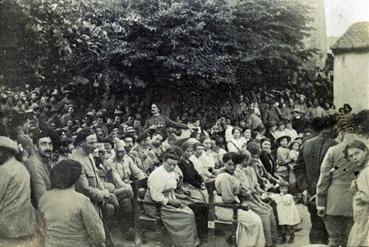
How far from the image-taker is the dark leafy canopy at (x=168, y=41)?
3750mm

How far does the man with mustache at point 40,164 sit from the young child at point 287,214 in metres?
1.66

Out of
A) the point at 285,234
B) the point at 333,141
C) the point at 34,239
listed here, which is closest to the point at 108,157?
the point at 34,239

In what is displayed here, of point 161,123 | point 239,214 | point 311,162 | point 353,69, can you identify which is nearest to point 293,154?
point 311,162

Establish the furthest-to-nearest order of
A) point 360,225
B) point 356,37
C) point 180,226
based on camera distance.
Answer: point 180,226, point 356,37, point 360,225

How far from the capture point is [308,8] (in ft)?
12.0

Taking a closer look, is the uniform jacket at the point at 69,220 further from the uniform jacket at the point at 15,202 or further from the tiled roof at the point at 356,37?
the tiled roof at the point at 356,37

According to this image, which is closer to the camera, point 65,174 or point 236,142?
point 65,174

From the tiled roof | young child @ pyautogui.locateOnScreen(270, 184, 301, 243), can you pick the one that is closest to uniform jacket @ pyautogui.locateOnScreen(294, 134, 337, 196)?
young child @ pyautogui.locateOnScreen(270, 184, 301, 243)

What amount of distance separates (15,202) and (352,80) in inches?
99.7

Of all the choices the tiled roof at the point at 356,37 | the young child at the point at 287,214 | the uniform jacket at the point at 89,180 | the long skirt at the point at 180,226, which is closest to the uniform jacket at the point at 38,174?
the uniform jacket at the point at 89,180

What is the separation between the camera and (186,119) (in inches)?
151

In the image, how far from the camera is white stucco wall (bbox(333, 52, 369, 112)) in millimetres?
3570

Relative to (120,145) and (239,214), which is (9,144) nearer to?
(120,145)

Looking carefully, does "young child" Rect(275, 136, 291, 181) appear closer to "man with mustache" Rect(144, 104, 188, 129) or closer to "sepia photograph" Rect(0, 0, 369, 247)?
"sepia photograph" Rect(0, 0, 369, 247)
